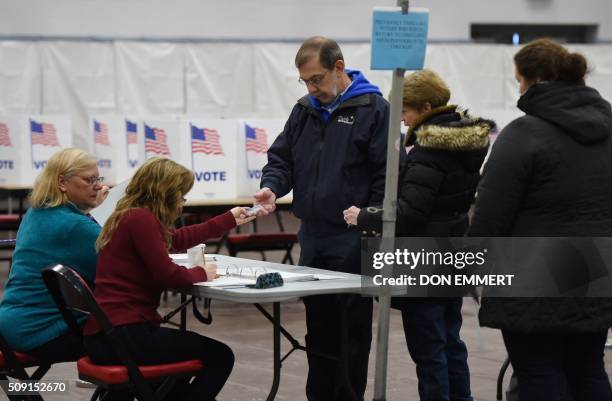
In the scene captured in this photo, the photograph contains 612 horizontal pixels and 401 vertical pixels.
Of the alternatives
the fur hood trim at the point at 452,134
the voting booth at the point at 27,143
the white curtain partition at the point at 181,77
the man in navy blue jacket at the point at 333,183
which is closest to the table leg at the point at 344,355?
the man in navy blue jacket at the point at 333,183

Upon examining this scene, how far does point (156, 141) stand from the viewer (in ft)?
32.5

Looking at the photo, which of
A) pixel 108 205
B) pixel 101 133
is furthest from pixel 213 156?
pixel 108 205

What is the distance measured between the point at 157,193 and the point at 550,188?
1.60m

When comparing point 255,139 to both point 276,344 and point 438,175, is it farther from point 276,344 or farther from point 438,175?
point 438,175

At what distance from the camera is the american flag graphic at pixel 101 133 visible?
11602 mm

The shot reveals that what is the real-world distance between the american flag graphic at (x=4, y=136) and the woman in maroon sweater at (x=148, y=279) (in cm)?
742

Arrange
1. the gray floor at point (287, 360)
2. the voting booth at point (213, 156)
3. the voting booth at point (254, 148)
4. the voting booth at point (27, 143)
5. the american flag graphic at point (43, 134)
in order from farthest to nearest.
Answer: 1. the american flag graphic at point (43, 134)
2. the voting booth at point (27, 143)
3. the voting booth at point (254, 148)
4. the voting booth at point (213, 156)
5. the gray floor at point (287, 360)

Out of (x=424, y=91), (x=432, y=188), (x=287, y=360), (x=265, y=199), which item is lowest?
(x=287, y=360)

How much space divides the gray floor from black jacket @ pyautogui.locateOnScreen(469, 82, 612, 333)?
2.20m

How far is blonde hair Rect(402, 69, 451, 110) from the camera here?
4.75 m

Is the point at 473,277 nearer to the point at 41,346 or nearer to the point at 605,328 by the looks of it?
the point at 605,328

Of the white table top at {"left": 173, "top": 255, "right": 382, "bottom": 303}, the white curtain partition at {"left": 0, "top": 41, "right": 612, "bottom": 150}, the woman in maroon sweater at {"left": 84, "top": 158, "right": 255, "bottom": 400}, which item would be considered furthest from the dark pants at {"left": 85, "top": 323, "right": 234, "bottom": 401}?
the white curtain partition at {"left": 0, "top": 41, "right": 612, "bottom": 150}

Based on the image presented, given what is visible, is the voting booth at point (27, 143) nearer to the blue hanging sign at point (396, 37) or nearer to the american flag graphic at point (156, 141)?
the american flag graphic at point (156, 141)

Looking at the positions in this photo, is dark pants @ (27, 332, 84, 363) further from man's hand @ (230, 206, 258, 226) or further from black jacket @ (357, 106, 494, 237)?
black jacket @ (357, 106, 494, 237)
